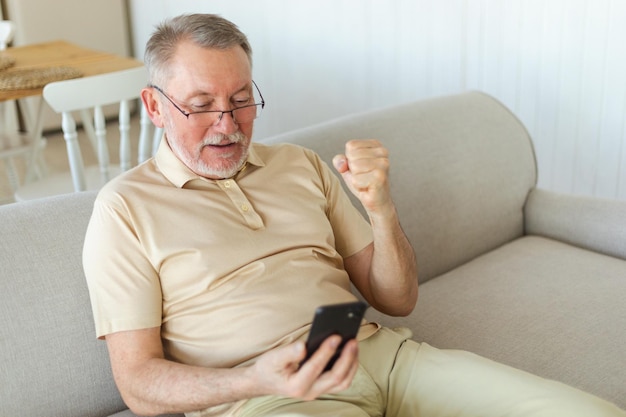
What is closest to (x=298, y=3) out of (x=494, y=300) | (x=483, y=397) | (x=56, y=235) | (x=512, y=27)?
(x=512, y=27)

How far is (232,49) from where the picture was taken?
1.55 meters

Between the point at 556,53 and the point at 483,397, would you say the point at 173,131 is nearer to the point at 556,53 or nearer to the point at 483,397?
the point at 483,397

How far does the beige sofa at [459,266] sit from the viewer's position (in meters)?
1.58

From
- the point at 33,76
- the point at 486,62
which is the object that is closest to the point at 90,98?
the point at 33,76

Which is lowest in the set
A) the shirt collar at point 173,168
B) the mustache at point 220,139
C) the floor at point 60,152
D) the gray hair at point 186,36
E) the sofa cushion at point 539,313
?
the floor at point 60,152

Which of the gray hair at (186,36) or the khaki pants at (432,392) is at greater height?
the gray hair at (186,36)

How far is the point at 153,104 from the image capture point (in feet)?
5.37

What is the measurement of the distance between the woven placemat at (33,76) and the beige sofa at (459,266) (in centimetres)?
116

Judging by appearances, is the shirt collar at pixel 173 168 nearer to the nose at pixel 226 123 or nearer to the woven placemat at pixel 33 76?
the nose at pixel 226 123

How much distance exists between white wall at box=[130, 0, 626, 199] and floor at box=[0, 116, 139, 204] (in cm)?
123

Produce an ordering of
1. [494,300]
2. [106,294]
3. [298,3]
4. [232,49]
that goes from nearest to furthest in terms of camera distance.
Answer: [106,294]
[232,49]
[494,300]
[298,3]

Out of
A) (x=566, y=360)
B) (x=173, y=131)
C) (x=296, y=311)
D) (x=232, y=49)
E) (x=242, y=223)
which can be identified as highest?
(x=232, y=49)

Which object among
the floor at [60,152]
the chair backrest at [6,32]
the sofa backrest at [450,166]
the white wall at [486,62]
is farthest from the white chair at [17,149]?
the sofa backrest at [450,166]

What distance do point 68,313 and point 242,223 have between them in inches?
15.3
